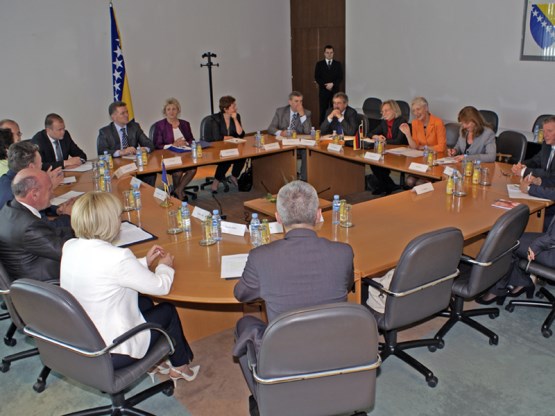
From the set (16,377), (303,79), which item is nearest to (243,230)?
(16,377)

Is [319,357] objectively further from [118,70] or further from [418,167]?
[118,70]

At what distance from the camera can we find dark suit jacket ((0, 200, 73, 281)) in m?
3.21

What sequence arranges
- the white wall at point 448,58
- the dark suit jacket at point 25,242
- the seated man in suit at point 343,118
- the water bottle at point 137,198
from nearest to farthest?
the dark suit jacket at point 25,242
the water bottle at point 137,198
the seated man in suit at point 343,118
the white wall at point 448,58

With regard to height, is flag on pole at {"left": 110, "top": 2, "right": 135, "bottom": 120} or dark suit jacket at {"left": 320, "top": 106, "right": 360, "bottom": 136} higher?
flag on pole at {"left": 110, "top": 2, "right": 135, "bottom": 120}

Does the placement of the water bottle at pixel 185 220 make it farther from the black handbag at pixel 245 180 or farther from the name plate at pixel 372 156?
the black handbag at pixel 245 180

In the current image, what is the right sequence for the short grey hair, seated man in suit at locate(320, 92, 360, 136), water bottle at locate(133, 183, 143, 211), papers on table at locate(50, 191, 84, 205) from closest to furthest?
the short grey hair, water bottle at locate(133, 183, 143, 211), papers on table at locate(50, 191, 84, 205), seated man in suit at locate(320, 92, 360, 136)

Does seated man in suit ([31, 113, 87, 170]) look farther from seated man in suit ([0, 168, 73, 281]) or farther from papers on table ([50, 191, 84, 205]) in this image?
seated man in suit ([0, 168, 73, 281])

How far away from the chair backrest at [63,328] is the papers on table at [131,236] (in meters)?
1.02

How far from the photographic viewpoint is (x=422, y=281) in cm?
302

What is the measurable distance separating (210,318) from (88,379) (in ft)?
4.23

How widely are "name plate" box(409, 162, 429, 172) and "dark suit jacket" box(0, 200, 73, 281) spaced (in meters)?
3.25

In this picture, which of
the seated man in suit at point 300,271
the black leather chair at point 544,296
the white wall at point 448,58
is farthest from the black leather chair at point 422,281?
the white wall at point 448,58

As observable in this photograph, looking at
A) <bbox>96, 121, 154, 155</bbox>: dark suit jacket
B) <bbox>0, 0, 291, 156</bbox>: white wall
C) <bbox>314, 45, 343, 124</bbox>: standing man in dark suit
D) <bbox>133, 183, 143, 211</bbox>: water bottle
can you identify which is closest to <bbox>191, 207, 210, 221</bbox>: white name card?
<bbox>133, 183, 143, 211</bbox>: water bottle

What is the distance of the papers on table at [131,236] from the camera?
363 centimetres
